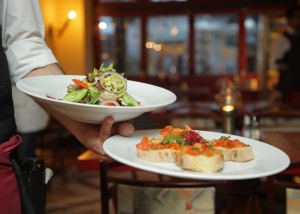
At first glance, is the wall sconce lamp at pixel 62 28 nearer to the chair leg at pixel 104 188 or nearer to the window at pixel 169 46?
the window at pixel 169 46

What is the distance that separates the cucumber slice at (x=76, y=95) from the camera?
106 centimetres

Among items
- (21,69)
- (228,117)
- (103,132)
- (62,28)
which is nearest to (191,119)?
(228,117)

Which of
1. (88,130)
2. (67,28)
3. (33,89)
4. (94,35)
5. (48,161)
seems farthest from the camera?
(94,35)

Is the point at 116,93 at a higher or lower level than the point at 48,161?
higher

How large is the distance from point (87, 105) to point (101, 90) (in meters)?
0.22

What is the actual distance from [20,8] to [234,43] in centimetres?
775

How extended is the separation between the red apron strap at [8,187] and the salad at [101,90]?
198 mm

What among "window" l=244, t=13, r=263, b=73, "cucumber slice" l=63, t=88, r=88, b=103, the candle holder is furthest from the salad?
"window" l=244, t=13, r=263, b=73

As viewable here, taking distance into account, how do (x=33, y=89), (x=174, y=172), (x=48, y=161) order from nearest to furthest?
(x=174, y=172) < (x=33, y=89) < (x=48, y=161)

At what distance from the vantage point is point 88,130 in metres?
1.12

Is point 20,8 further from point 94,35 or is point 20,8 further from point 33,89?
point 94,35

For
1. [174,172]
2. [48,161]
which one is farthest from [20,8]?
[48,161]

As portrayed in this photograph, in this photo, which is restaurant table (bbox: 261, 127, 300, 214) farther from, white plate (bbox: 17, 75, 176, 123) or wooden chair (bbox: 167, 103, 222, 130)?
wooden chair (bbox: 167, 103, 222, 130)

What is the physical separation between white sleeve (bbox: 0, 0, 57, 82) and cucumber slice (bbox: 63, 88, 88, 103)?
0.18m
